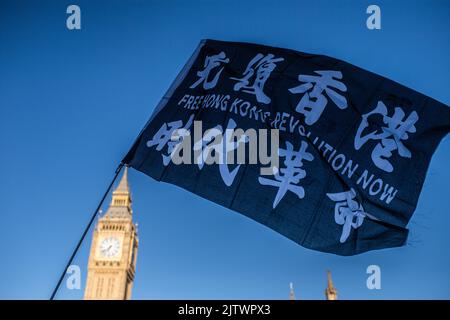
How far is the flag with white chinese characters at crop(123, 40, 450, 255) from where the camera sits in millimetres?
5969

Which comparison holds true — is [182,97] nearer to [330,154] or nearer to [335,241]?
[330,154]

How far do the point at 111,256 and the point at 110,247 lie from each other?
1.71 meters

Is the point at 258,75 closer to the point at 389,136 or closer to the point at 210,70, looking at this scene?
the point at 210,70

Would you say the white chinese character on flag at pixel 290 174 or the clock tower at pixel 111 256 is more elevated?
the clock tower at pixel 111 256

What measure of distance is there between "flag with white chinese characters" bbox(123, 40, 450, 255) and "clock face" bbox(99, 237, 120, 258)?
82.8 meters

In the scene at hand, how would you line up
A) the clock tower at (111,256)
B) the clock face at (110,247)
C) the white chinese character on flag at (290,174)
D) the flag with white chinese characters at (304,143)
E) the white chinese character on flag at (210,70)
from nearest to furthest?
the flag with white chinese characters at (304,143) → the white chinese character on flag at (290,174) → the white chinese character on flag at (210,70) → the clock tower at (111,256) → the clock face at (110,247)

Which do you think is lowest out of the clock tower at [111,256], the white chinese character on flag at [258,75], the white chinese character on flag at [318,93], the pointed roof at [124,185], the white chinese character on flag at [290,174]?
the white chinese character on flag at [290,174]

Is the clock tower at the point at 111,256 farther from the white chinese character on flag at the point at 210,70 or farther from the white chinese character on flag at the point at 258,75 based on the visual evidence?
the white chinese character on flag at the point at 258,75

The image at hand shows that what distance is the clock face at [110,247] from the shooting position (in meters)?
86.4

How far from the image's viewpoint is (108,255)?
284 ft

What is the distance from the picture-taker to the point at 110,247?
8700 centimetres

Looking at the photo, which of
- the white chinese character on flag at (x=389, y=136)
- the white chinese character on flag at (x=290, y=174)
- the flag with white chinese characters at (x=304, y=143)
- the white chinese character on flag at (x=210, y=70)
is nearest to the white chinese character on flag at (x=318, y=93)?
the flag with white chinese characters at (x=304, y=143)
